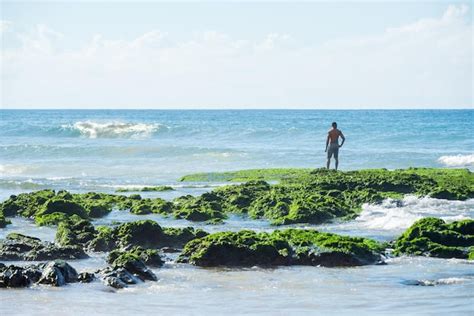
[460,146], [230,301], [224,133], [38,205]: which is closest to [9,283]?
[230,301]

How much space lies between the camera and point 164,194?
85.7ft

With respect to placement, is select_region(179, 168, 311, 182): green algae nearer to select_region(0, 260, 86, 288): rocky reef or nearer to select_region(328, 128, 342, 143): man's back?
select_region(328, 128, 342, 143): man's back

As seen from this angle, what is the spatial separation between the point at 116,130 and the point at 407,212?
6488 centimetres

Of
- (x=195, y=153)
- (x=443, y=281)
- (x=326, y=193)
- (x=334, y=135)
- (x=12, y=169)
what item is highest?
(x=334, y=135)

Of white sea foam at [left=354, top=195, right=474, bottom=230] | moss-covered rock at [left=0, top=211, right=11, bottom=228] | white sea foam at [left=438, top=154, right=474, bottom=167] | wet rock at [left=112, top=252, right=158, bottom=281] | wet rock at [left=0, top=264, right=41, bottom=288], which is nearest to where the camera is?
wet rock at [left=0, top=264, right=41, bottom=288]

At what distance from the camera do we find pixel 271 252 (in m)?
14.5

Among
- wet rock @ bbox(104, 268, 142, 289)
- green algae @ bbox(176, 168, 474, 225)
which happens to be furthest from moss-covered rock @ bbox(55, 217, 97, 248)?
green algae @ bbox(176, 168, 474, 225)

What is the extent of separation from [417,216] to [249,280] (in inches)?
269

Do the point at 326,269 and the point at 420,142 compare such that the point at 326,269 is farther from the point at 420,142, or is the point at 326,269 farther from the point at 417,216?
the point at 420,142

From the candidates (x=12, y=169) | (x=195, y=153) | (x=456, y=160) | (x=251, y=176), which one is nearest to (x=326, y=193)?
(x=251, y=176)

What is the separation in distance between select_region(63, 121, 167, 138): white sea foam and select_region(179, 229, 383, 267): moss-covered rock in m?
64.4

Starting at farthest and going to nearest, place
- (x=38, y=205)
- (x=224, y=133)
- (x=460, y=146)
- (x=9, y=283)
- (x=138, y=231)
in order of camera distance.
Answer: (x=224, y=133) < (x=460, y=146) < (x=38, y=205) < (x=138, y=231) < (x=9, y=283)

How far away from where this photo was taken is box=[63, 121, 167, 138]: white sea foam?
8019 centimetres

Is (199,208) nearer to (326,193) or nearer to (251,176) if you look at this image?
(326,193)
